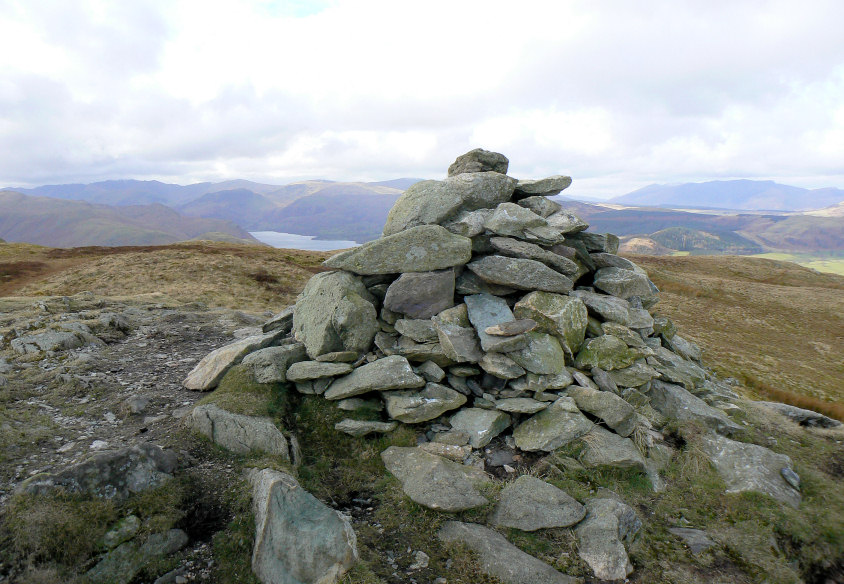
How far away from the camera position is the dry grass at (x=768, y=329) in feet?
87.2

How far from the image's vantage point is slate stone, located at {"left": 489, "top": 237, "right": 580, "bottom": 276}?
42.9 feet

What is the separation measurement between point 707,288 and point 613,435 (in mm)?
59349

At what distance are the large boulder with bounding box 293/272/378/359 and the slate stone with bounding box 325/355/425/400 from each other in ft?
3.76

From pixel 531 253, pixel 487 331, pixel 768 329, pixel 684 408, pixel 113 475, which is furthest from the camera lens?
pixel 768 329

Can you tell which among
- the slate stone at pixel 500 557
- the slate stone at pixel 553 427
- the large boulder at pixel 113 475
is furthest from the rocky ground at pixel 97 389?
the slate stone at pixel 553 427

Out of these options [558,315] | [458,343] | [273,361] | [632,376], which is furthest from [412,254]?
[632,376]

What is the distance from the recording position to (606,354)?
40.9ft

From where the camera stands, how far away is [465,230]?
13805mm

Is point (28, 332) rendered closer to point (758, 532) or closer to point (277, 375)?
point (277, 375)

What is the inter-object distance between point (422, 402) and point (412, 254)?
4.66 metres

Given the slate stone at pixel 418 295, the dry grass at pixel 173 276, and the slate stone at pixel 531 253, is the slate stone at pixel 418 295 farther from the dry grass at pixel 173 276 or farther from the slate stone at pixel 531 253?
the dry grass at pixel 173 276

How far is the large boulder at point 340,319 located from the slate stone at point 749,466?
976cm

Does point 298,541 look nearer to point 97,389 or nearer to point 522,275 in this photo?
point 97,389

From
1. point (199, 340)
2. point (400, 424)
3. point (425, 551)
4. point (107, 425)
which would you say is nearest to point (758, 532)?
point (425, 551)
